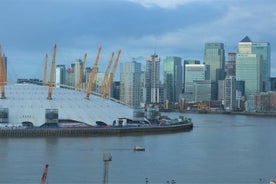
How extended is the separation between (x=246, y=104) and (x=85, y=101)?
4067 inches

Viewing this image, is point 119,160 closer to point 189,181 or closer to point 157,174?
point 157,174

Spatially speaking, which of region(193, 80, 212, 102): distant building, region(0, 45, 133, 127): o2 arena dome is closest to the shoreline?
region(0, 45, 133, 127): o2 arena dome

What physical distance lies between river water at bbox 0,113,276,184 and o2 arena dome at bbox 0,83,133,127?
376cm

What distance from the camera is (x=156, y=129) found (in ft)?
150

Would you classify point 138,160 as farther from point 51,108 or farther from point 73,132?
point 51,108

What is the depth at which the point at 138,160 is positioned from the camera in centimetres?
2722

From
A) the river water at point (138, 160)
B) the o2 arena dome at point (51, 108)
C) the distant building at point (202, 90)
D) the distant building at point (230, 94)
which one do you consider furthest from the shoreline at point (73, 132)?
the distant building at point (202, 90)

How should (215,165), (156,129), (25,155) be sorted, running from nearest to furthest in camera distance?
(215,165) → (25,155) → (156,129)

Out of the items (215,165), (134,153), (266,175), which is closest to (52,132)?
(134,153)

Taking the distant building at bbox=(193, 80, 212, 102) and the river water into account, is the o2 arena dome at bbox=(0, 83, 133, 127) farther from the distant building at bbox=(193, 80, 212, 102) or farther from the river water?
the distant building at bbox=(193, 80, 212, 102)

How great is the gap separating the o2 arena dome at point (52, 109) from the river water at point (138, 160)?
12.3ft

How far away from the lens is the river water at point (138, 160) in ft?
72.4

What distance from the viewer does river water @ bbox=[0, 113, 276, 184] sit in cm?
2208

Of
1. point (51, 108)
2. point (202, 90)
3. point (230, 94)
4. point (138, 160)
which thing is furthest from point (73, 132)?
point (202, 90)
